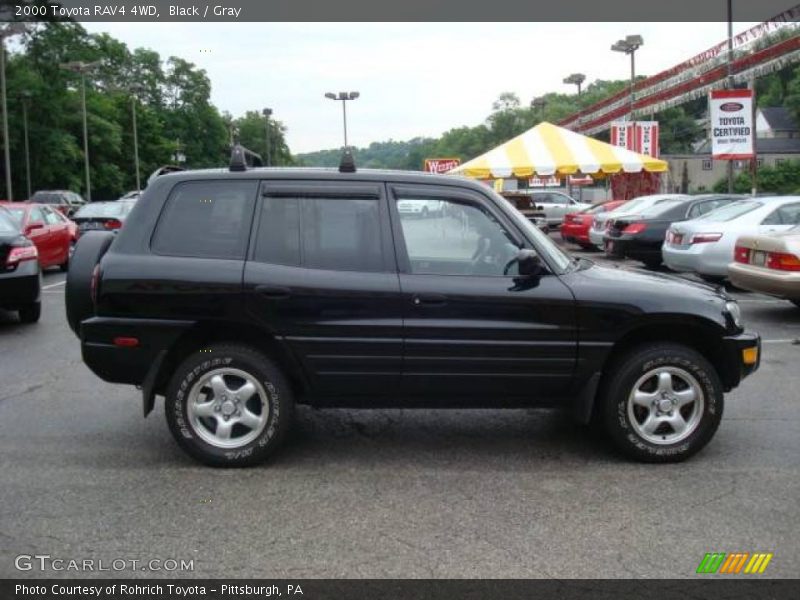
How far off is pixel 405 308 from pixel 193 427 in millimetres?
1411

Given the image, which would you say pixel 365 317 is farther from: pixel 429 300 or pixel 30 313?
pixel 30 313

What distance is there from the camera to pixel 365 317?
16.3 ft

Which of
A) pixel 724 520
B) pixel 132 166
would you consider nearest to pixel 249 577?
pixel 724 520

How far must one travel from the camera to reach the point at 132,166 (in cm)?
7244

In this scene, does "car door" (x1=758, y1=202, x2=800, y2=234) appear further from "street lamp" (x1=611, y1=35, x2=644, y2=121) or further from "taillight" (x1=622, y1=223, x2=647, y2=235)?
"street lamp" (x1=611, y1=35, x2=644, y2=121)

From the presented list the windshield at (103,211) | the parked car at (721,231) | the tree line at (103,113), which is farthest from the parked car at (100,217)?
the tree line at (103,113)

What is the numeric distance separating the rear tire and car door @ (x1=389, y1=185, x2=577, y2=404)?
7.05 m

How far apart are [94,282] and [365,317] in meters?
1.65

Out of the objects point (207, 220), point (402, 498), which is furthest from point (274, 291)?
point (402, 498)

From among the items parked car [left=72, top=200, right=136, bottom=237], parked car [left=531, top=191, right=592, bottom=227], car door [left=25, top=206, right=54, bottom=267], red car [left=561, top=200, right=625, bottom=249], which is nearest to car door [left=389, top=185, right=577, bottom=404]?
car door [left=25, top=206, right=54, bottom=267]

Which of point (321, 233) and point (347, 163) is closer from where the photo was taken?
point (321, 233)

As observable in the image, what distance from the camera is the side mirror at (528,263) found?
493 cm

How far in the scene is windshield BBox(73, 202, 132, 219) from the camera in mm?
20219

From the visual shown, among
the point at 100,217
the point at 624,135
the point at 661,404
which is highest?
the point at 624,135
